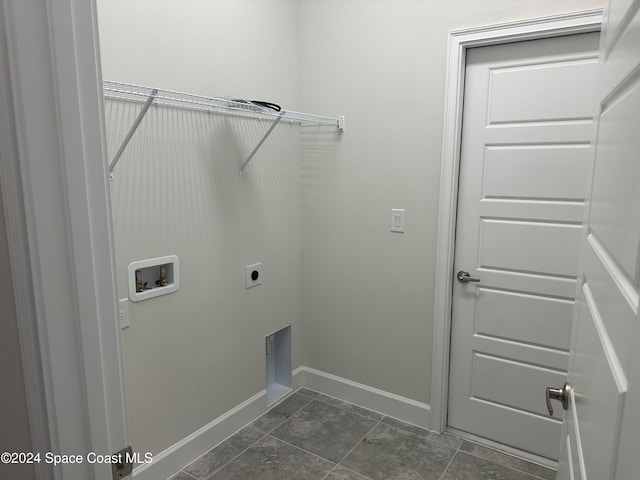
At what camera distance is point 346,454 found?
231 cm

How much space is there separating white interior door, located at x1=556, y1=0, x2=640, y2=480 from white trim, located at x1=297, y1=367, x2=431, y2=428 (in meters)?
1.66

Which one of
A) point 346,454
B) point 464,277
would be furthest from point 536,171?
point 346,454

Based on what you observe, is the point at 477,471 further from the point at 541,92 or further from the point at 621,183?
the point at 621,183

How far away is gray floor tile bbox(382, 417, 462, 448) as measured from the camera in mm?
2420

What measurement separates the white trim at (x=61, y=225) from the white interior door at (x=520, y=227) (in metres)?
1.96

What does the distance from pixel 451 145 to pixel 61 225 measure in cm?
197

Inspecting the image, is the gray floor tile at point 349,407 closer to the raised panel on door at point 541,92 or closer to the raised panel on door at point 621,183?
the raised panel on door at point 541,92

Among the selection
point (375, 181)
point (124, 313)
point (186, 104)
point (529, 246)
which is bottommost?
point (124, 313)

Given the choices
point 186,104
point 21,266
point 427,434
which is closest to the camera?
point 21,266

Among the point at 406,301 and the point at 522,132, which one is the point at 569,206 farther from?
the point at 406,301

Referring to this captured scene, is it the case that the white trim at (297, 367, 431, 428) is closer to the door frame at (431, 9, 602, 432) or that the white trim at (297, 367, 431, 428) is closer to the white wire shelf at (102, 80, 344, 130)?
the door frame at (431, 9, 602, 432)

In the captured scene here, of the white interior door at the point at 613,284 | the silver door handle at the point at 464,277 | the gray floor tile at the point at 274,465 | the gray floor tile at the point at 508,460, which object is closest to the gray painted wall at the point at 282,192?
the silver door handle at the point at 464,277

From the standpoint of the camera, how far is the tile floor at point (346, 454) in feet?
7.09

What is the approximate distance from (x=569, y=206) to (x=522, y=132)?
410mm
